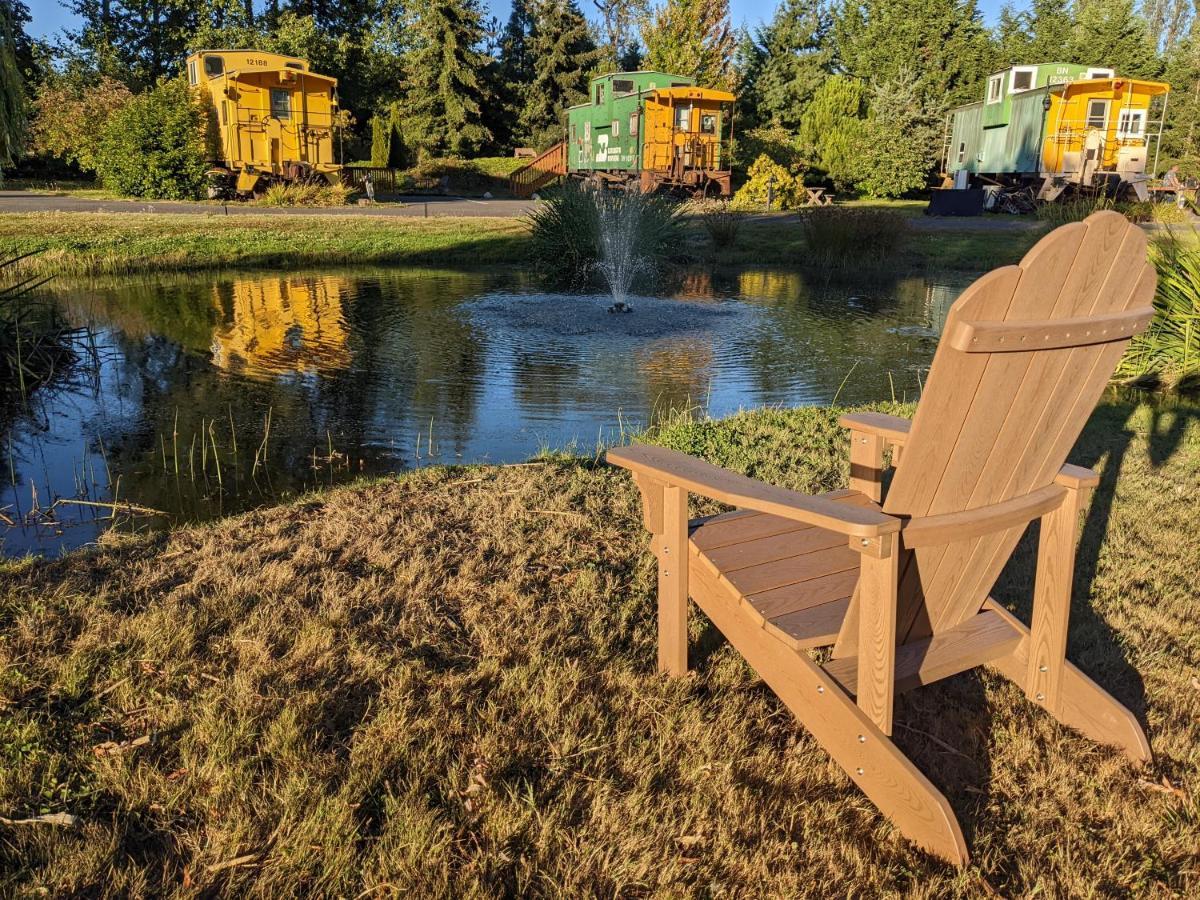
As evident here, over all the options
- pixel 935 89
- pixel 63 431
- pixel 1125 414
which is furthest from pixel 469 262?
pixel 935 89

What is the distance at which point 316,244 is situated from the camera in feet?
50.8

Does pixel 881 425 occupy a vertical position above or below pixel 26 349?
above

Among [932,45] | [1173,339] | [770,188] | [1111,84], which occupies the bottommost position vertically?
[1173,339]

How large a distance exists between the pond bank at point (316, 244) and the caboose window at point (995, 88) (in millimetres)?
10272

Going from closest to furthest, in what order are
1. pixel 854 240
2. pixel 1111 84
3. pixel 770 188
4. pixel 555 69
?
pixel 854 240 → pixel 1111 84 → pixel 770 188 → pixel 555 69

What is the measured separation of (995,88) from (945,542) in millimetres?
28832

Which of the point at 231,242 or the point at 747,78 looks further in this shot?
the point at 747,78

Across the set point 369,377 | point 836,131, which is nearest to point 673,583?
point 369,377

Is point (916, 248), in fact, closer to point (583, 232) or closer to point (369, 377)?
point (583, 232)

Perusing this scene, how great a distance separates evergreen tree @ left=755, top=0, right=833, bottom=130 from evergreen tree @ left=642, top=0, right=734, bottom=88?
1.93 metres

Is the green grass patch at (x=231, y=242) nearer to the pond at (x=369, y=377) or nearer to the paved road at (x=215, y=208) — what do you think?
the pond at (x=369, y=377)

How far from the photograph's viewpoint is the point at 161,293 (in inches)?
462

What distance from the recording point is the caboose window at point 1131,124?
23.1 meters

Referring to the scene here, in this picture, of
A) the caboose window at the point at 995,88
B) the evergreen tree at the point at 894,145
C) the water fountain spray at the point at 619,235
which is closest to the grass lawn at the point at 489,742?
the water fountain spray at the point at 619,235
